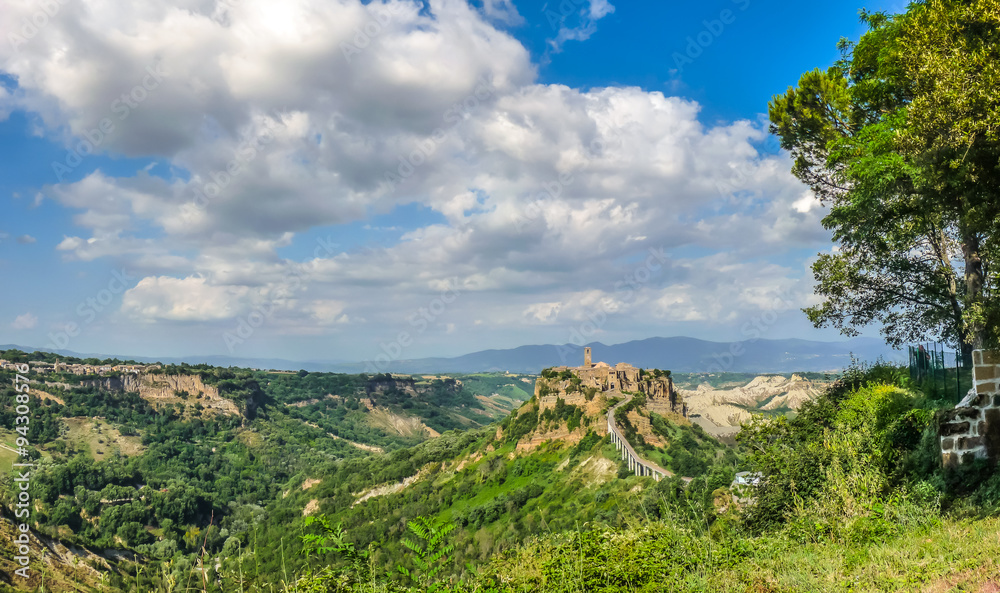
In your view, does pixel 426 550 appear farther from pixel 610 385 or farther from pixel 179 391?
pixel 179 391

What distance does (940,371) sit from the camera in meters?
14.2

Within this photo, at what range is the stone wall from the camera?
8.68 meters

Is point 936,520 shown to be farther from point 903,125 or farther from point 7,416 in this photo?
point 7,416

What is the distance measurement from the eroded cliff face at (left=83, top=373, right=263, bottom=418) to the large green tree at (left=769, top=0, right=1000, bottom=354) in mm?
166818

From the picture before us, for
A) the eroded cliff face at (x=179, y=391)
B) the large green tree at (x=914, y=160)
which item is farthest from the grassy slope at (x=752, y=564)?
the eroded cliff face at (x=179, y=391)

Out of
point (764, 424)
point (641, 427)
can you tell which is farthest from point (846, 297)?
point (641, 427)

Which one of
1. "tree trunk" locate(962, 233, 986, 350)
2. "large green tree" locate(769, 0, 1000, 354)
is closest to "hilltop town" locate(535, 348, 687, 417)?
"large green tree" locate(769, 0, 1000, 354)

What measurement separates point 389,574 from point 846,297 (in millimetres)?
16831

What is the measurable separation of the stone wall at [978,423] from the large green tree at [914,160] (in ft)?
3.97

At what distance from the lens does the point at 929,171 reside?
8797 millimetres

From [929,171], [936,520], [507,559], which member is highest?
[929,171]

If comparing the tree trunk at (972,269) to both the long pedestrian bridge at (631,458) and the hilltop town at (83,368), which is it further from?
the hilltop town at (83,368)

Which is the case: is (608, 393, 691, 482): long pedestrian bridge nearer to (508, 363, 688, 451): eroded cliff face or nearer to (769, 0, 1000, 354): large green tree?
(508, 363, 688, 451): eroded cliff face

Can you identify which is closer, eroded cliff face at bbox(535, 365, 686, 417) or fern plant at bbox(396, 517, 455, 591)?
fern plant at bbox(396, 517, 455, 591)
